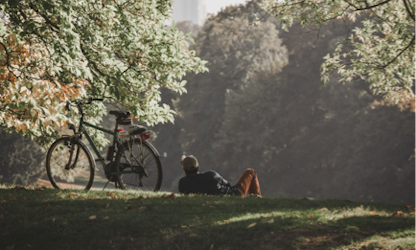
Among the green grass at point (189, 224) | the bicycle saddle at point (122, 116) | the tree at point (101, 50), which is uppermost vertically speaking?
the tree at point (101, 50)

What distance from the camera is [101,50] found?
7.67m

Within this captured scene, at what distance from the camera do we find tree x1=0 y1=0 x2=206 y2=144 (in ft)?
19.6

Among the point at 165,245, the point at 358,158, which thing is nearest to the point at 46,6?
the point at 165,245

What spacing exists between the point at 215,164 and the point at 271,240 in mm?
36449

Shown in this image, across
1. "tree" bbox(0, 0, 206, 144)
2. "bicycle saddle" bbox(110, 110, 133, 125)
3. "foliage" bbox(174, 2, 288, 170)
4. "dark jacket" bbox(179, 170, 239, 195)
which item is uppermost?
"foliage" bbox(174, 2, 288, 170)

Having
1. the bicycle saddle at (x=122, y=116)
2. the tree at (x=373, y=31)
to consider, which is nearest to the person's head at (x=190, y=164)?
the bicycle saddle at (x=122, y=116)

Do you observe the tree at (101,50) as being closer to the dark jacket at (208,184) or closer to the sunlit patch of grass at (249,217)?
the dark jacket at (208,184)

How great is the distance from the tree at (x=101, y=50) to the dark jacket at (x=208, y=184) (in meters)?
1.57

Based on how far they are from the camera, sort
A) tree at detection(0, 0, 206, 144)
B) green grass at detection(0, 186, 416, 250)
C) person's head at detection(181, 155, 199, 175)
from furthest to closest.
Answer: person's head at detection(181, 155, 199, 175), tree at detection(0, 0, 206, 144), green grass at detection(0, 186, 416, 250)

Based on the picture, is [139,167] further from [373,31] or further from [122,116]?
[373,31]

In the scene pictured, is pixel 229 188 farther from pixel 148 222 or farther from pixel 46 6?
pixel 46 6

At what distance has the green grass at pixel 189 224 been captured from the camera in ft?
14.4

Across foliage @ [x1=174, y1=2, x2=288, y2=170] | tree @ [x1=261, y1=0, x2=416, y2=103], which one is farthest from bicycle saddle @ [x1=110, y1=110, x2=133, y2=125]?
foliage @ [x1=174, y1=2, x2=288, y2=170]

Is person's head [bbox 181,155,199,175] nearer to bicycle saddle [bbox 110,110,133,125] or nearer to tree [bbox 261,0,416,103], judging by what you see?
bicycle saddle [bbox 110,110,133,125]
